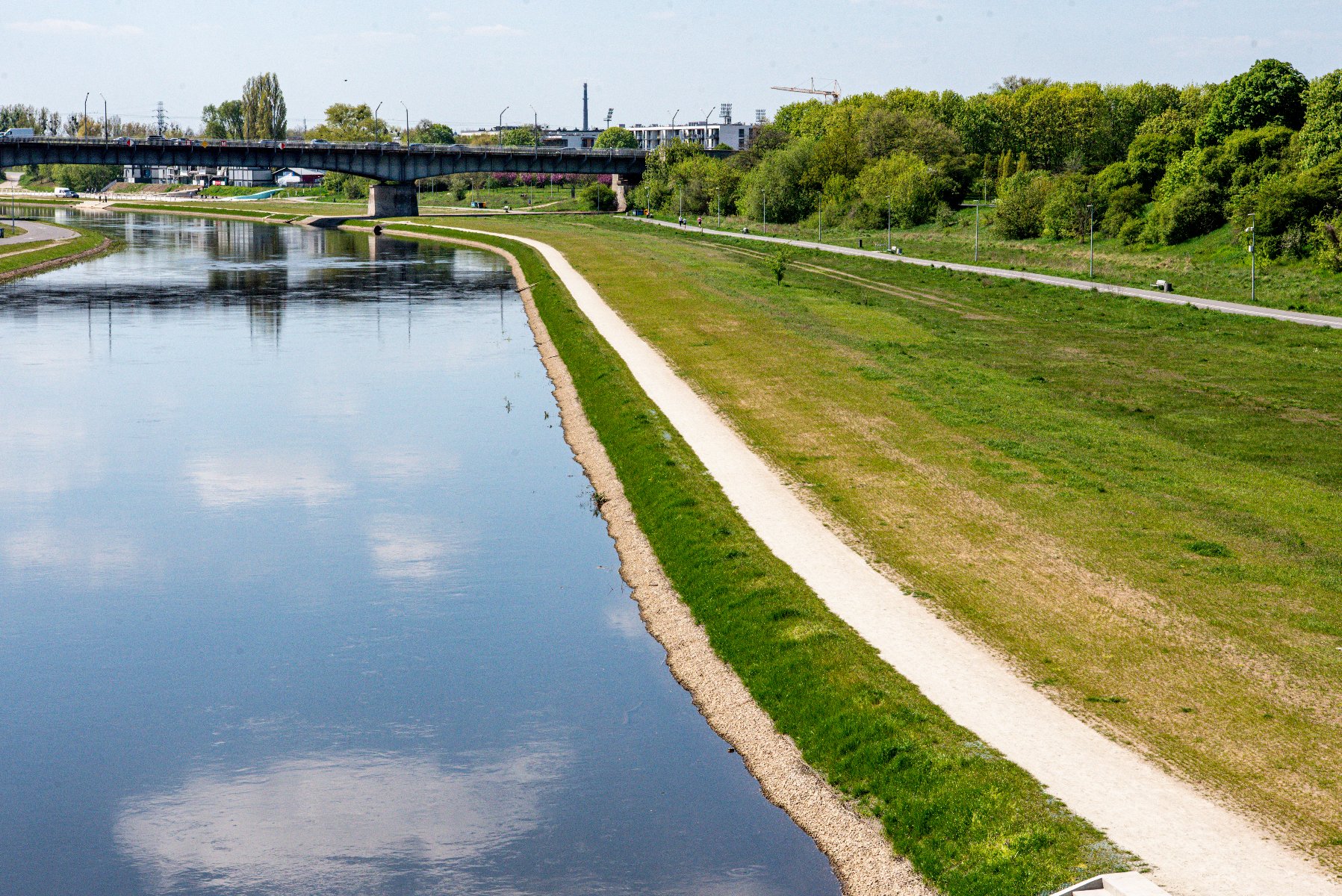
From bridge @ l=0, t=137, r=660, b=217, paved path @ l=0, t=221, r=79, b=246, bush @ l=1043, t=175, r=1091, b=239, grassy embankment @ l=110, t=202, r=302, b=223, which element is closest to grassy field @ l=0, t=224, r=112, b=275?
paved path @ l=0, t=221, r=79, b=246

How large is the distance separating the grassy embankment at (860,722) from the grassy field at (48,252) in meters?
67.1

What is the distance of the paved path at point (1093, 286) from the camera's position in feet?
183

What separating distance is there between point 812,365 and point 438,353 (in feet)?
49.8

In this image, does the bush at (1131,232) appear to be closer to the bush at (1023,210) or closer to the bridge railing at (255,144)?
the bush at (1023,210)

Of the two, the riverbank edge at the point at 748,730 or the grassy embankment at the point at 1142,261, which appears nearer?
the riverbank edge at the point at 748,730

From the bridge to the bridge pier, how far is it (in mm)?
79

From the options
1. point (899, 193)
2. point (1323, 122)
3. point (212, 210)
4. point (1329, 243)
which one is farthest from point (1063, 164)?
point (212, 210)

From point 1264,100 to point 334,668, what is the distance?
317ft

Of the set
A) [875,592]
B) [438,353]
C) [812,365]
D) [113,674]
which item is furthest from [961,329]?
[113,674]

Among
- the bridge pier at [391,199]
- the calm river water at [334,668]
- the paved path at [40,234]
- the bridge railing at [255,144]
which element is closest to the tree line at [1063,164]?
the bridge railing at [255,144]

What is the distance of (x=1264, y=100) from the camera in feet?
322

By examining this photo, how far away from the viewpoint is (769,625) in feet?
65.1

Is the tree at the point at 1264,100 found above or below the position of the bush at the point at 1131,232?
above

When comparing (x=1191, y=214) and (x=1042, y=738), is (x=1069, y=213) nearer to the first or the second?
(x=1191, y=214)
